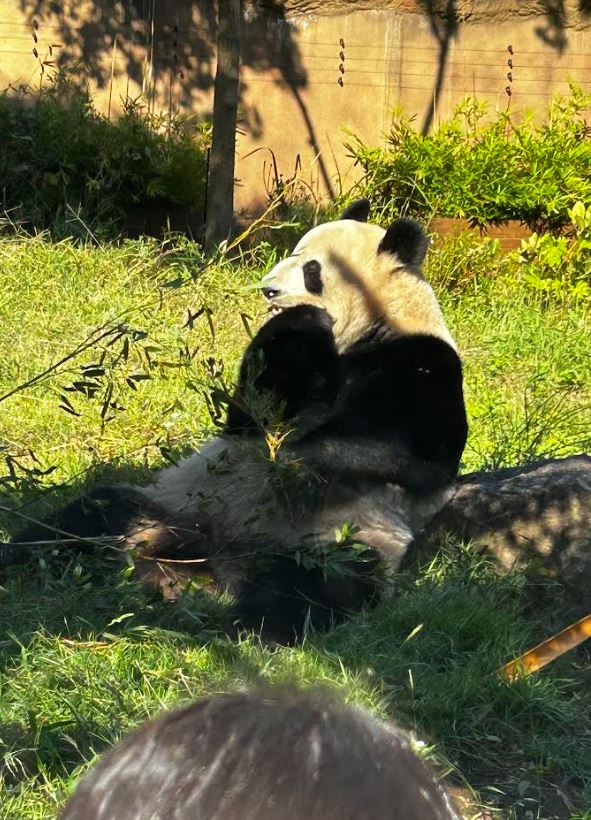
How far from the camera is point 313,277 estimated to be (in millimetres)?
6039

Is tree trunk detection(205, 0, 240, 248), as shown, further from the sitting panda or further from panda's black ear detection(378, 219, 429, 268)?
the sitting panda

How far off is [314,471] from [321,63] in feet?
26.3

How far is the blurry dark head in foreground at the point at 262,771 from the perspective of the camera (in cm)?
123

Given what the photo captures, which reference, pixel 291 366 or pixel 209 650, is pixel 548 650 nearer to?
pixel 209 650

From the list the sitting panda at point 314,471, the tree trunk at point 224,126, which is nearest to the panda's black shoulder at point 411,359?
the sitting panda at point 314,471

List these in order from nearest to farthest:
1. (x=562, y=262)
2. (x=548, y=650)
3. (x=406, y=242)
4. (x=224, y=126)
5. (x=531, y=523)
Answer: (x=548, y=650) → (x=531, y=523) → (x=406, y=242) → (x=224, y=126) → (x=562, y=262)

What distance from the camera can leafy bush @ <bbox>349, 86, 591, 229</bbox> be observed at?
10836 millimetres

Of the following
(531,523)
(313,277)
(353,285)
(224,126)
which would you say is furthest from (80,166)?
(531,523)

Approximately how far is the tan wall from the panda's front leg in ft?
22.4

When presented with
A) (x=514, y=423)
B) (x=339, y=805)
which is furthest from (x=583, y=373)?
(x=339, y=805)

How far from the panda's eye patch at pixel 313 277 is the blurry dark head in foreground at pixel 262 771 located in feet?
15.7

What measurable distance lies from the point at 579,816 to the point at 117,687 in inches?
59.6

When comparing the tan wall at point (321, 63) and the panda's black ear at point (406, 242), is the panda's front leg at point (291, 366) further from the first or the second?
the tan wall at point (321, 63)

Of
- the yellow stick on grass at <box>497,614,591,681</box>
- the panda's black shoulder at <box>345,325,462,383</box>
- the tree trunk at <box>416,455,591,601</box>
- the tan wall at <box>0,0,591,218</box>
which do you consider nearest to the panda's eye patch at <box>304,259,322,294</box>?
the panda's black shoulder at <box>345,325,462,383</box>
